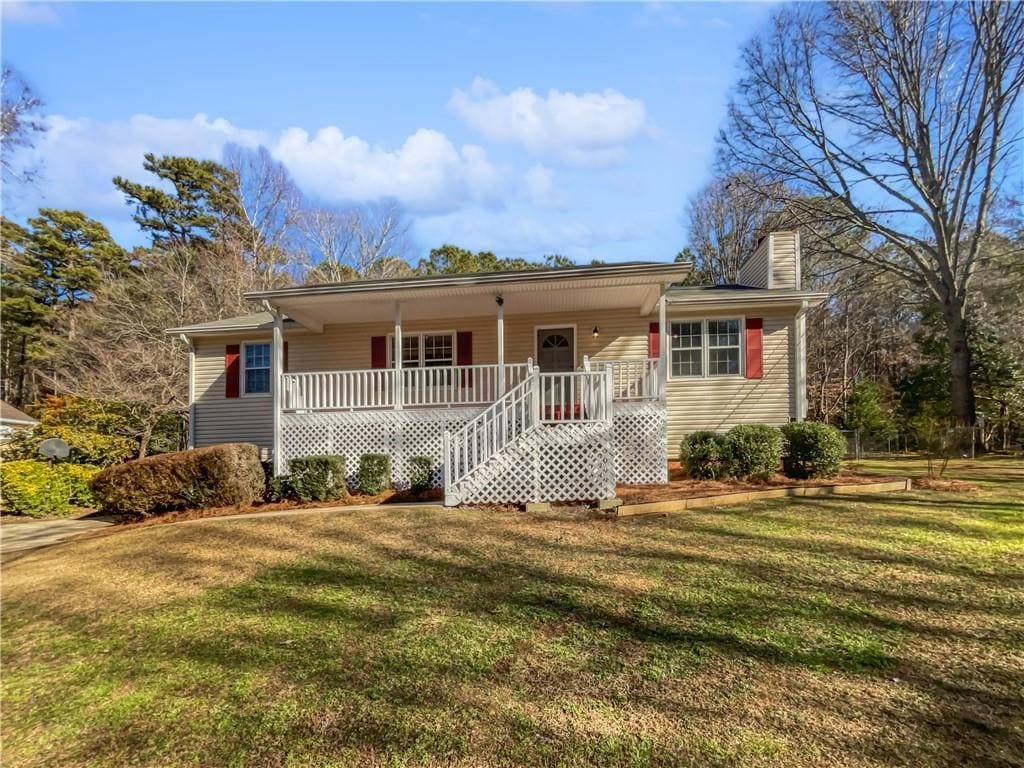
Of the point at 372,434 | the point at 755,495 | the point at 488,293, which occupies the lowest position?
the point at 755,495

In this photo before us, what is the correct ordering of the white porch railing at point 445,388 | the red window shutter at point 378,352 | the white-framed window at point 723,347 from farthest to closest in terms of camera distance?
the red window shutter at point 378,352, the white-framed window at point 723,347, the white porch railing at point 445,388

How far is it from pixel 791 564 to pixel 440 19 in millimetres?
9406

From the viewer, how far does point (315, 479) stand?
29.8 ft

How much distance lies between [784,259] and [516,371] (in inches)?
281

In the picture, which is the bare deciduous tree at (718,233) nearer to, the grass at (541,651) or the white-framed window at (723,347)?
the white-framed window at (723,347)

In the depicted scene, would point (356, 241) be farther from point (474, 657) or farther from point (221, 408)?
point (474, 657)

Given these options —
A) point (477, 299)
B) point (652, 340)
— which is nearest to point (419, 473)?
point (477, 299)

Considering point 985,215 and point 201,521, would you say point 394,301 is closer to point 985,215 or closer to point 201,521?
point 201,521

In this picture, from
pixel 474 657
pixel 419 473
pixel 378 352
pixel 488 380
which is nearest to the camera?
pixel 474 657

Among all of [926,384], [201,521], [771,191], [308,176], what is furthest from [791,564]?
[308,176]

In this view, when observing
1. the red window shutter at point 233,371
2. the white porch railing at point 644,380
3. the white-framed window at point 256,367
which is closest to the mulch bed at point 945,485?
the white porch railing at point 644,380

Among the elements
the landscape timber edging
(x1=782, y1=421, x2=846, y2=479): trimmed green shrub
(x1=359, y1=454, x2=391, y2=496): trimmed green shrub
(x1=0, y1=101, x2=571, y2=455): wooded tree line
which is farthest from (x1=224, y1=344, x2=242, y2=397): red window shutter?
(x1=782, y1=421, x2=846, y2=479): trimmed green shrub

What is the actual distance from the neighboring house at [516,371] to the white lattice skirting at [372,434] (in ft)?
0.09

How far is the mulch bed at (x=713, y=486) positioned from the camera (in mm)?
7600
